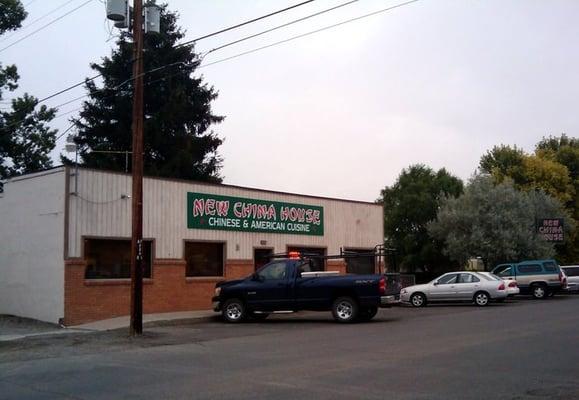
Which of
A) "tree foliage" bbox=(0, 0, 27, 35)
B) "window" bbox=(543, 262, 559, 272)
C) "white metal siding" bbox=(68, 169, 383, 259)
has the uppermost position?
"tree foliage" bbox=(0, 0, 27, 35)

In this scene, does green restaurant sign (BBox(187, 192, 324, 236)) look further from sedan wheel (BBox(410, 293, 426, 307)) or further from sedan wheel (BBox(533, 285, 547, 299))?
sedan wheel (BBox(533, 285, 547, 299))

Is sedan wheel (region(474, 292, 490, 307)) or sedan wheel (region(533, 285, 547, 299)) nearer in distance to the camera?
sedan wheel (region(474, 292, 490, 307))

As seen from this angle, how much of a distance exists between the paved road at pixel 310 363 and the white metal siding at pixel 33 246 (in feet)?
12.3

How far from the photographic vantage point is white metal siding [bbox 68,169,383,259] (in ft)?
72.7

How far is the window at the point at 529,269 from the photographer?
34.5 meters

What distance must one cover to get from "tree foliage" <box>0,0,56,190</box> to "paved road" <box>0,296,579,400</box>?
61.7 ft

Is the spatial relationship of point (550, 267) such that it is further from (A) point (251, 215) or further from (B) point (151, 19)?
(B) point (151, 19)

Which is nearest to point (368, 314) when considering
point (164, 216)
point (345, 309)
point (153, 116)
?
point (345, 309)

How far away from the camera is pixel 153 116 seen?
148 ft

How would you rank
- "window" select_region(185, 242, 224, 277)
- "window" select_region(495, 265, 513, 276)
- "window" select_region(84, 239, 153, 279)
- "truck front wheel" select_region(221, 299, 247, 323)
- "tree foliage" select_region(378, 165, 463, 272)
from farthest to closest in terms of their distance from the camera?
"tree foliage" select_region(378, 165, 463, 272)
"window" select_region(495, 265, 513, 276)
"window" select_region(185, 242, 224, 277)
"window" select_region(84, 239, 153, 279)
"truck front wheel" select_region(221, 299, 247, 323)

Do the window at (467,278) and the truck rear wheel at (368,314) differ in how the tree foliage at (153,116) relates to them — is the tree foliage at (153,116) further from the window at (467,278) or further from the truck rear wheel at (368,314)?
the truck rear wheel at (368,314)

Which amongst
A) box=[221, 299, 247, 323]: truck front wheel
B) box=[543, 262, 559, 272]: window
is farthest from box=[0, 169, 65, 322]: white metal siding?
box=[543, 262, 559, 272]: window

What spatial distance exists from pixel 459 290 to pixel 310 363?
709 inches

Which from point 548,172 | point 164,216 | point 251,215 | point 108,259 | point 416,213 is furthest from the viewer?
point 416,213
